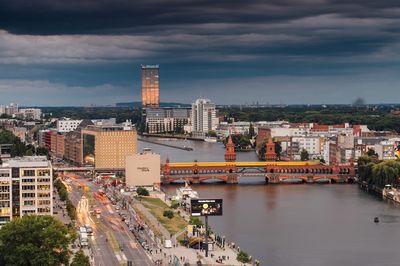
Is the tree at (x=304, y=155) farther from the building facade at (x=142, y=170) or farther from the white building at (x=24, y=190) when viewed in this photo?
the white building at (x=24, y=190)

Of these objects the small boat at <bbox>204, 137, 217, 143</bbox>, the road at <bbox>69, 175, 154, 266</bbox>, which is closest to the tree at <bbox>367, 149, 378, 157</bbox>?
the road at <bbox>69, 175, 154, 266</bbox>

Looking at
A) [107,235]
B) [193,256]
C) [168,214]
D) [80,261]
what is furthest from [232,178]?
[80,261]

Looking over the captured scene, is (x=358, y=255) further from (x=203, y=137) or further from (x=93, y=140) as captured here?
(x=203, y=137)

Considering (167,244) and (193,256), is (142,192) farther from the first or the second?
(193,256)

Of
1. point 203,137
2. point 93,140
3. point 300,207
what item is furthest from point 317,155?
point 203,137

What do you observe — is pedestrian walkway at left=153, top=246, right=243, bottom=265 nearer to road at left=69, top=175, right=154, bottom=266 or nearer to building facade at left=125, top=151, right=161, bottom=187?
road at left=69, top=175, right=154, bottom=266

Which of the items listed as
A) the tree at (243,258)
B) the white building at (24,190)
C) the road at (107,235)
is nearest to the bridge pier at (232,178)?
the road at (107,235)

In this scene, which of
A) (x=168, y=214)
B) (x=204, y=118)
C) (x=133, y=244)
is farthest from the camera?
(x=204, y=118)
